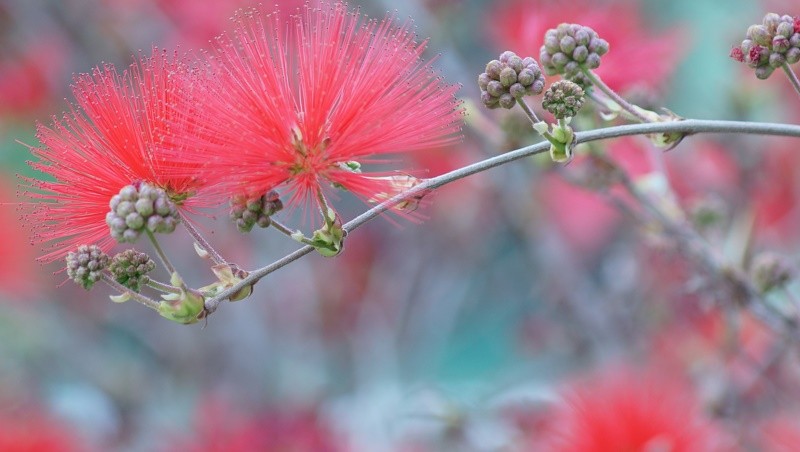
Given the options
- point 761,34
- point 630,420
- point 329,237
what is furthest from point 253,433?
point 761,34

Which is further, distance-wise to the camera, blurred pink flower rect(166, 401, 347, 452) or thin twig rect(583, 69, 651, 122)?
blurred pink flower rect(166, 401, 347, 452)

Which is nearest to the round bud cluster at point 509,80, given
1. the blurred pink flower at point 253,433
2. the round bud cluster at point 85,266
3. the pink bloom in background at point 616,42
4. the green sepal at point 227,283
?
the green sepal at point 227,283

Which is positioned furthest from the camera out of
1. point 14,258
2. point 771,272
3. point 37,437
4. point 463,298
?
point 463,298

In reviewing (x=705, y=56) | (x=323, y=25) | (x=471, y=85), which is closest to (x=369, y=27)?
(x=323, y=25)

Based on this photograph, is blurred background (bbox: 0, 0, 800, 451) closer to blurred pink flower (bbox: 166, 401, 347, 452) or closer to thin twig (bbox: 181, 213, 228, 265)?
blurred pink flower (bbox: 166, 401, 347, 452)

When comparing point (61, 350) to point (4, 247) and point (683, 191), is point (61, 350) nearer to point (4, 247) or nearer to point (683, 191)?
point (4, 247)

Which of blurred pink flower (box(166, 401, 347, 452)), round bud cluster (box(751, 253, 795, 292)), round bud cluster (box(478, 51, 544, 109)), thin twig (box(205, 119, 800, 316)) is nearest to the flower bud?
thin twig (box(205, 119, 800, 316))

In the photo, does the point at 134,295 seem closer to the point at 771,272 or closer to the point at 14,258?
the point at 771,272
